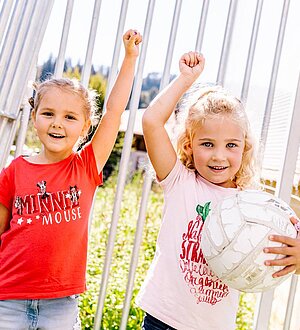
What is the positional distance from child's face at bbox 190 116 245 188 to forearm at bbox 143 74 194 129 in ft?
0.49

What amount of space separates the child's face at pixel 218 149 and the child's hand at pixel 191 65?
22 cm

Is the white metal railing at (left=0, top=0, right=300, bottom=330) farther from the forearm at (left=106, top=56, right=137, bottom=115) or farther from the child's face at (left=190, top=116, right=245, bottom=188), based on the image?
the child's face at (left=190, top=116, right=245, bottom=188)

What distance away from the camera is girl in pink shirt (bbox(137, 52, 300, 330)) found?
217 centimetres

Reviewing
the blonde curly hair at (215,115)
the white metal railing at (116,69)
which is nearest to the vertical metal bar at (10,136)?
the white metal railing at (116,69)

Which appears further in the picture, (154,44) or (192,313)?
(154,44)

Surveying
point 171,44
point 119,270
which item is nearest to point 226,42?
point 171,44

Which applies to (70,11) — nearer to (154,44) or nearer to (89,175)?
(154,44)

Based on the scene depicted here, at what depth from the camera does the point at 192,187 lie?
2297 mm

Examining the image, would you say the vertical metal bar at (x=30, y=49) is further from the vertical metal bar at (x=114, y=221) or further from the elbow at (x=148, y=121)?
the elbow at (x=148, y=121)

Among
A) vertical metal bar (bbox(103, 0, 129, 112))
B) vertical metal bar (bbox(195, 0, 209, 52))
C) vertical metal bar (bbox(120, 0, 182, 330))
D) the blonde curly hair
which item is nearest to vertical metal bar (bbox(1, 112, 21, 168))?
vertical metal bar (bbox(103, 0, 129, 112))

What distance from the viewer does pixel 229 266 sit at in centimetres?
196

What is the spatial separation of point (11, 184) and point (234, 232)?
33.7 inches

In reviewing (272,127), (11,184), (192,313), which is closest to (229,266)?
(192,313)

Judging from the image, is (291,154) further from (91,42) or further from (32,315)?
(32,315)
